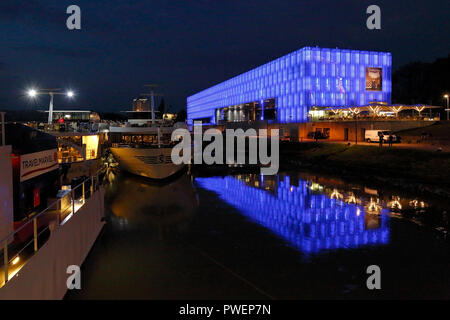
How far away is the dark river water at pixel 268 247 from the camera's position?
32.7 ft

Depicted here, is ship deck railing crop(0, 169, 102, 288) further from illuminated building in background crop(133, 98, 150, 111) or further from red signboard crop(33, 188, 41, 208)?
illuminated building in background crop(133, 98, 150, 111)

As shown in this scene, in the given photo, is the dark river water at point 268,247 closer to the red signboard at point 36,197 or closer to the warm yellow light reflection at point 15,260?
the red signboard at point 36,197

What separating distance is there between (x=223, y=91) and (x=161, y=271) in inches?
3892

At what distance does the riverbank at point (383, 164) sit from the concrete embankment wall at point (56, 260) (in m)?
21.0

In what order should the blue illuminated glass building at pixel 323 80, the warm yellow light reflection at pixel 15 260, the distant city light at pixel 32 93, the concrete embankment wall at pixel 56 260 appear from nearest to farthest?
the concrete embankment wall at pixel 56 260 < the warm yellow light reflection at pixel 15 260 < the distant city light at pixel 32 93 < the blue illuminated glass building at pixel 323 80

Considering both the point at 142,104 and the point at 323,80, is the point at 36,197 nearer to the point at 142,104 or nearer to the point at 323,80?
the point at 142,104

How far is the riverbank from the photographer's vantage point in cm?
2645

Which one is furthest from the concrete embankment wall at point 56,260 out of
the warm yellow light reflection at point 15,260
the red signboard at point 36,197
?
the red signboard at point 36,197

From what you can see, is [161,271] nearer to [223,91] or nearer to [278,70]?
[278,70]

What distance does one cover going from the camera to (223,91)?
352 ft

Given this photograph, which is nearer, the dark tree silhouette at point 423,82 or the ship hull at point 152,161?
the ship hull at point 152,161

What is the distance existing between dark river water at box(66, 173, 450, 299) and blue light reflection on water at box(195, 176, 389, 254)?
48 millimetres

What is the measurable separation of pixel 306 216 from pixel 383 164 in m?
16.5

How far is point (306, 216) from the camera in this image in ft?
61.8
